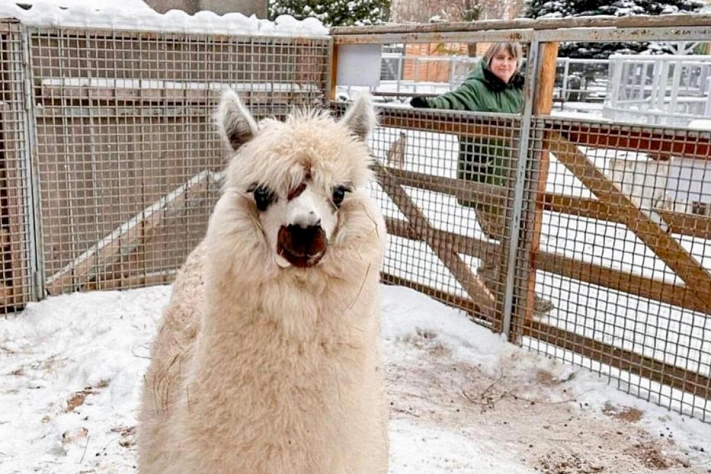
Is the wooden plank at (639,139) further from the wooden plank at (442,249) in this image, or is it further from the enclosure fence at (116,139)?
the enclosure fence at (116,139)

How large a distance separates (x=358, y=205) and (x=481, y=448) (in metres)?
2.16

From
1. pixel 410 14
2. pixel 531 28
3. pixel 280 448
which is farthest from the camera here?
pixel 410 14

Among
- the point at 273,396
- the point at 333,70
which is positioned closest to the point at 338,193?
the point at 273,396

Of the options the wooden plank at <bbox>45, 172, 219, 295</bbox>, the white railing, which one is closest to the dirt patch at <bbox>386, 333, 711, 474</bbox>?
the wooden plank at <bbox>45, 172, 219, 295</bbox>

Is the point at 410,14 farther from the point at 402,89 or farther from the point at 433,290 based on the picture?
the point at 433,290

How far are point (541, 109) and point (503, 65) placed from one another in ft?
2.35

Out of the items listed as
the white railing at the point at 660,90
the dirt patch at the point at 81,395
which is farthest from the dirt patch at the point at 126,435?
the white railing at the point at 660,90

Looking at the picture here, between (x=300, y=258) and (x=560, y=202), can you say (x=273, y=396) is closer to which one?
(x=300, y=258)

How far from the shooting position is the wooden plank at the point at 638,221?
4.02m

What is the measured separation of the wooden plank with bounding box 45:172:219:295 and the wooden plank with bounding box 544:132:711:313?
3.28 m

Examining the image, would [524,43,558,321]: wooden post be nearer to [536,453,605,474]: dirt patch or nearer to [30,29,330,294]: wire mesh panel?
[536,453,605,474]: dirt patch

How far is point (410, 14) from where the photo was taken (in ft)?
107

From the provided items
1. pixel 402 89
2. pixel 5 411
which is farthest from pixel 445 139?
pixel 402 89

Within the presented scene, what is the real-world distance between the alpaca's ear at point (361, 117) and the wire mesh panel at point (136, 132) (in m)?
3.69
